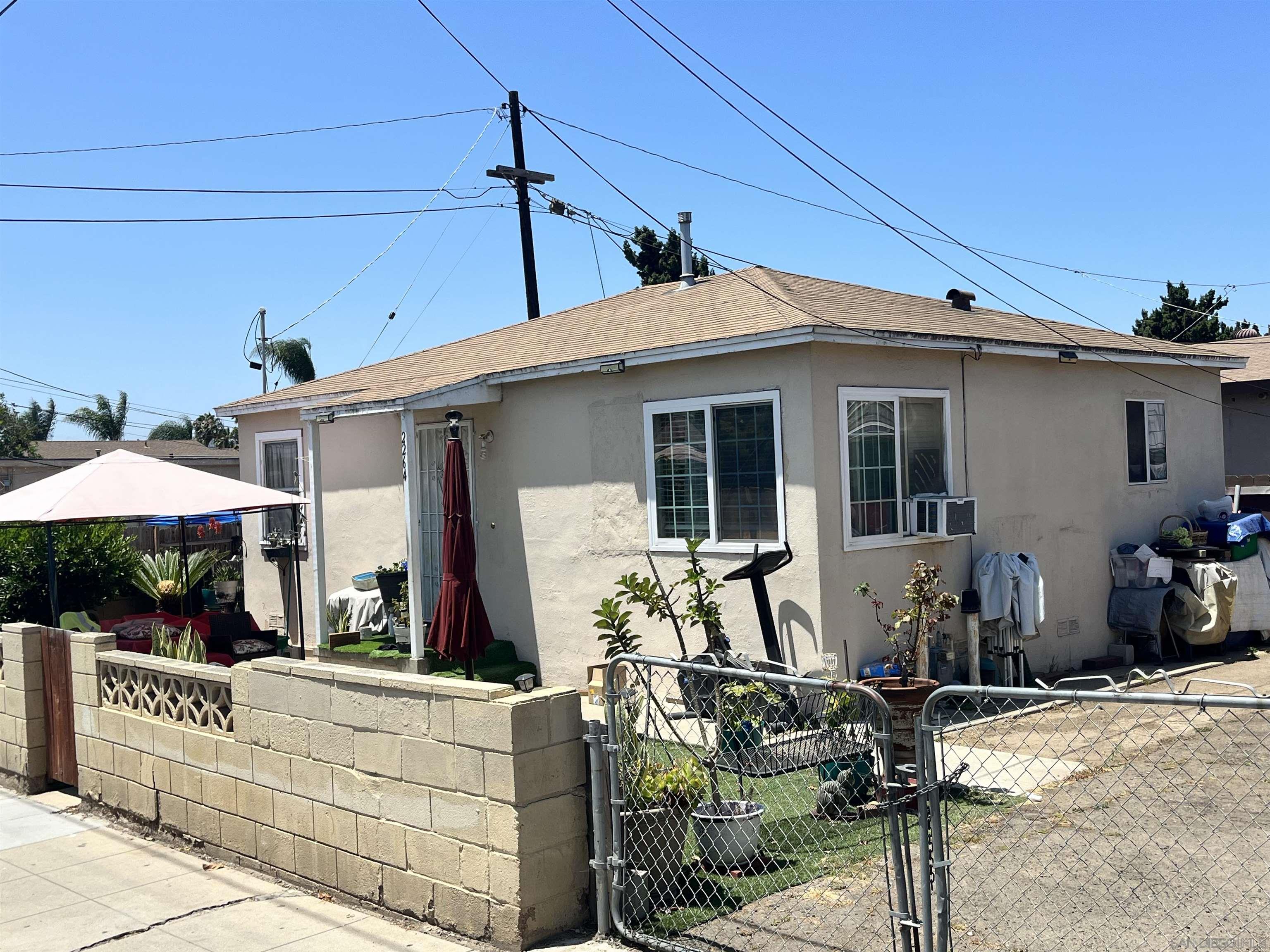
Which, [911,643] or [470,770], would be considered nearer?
[470,770]

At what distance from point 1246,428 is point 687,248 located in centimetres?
1258

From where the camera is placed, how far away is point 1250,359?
67.5 feet

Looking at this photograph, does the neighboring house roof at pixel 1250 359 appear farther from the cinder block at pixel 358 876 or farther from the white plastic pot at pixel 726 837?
the cinder block at pixel 358 876

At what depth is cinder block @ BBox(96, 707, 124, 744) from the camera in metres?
7.98

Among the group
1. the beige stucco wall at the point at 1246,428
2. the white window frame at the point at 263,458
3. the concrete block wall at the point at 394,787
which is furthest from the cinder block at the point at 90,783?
the beige stucco wall at the point at 1246,428

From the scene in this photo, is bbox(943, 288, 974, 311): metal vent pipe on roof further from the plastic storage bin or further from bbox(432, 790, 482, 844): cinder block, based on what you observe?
bbox(432, 790, 482, 844): cinder block

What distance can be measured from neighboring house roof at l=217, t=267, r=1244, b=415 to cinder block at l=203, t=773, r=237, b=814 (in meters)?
5.33

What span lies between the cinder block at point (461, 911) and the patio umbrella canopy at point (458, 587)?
4.92 m

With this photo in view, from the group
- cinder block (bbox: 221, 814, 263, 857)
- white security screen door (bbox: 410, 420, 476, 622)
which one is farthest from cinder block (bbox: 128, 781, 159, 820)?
white security screen door (bbox: 410, 420, 476, 622)

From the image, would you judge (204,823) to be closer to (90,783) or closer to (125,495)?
(90,783)

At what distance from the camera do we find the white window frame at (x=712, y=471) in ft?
32.3

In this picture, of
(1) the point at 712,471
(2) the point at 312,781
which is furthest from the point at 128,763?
(1) the point at 712,471

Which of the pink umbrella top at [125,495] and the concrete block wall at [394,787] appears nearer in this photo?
the concrete block wall at [394,787]

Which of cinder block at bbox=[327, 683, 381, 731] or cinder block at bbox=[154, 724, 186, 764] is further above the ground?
cinder block at bbox=[327, 683, 381, 731]
